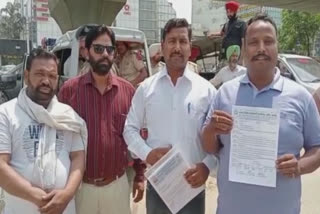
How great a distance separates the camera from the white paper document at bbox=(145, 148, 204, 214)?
8.54 ft

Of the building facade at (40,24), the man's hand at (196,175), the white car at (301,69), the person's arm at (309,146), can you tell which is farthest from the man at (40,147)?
the building facade at (40,24)

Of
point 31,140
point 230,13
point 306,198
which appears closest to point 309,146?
point 31,140

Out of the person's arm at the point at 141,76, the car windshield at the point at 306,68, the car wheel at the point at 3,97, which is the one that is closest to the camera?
the person's arm at the point at 141,76

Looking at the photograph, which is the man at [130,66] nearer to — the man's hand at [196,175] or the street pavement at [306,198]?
the street pavement at [306,198]

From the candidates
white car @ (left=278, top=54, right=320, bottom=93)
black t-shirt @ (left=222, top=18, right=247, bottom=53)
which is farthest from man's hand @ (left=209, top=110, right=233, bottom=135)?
white car @ (left=278, top=54, right=320, bottom=93)

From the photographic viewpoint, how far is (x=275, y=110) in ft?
7.45

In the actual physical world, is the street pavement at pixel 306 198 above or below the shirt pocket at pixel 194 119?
below

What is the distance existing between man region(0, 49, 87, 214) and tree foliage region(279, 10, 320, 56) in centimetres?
3105

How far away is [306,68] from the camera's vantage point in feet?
32.3

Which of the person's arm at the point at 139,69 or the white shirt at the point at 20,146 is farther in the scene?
the person's arm at the point at 139,69

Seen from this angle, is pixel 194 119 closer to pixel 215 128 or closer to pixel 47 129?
pixel 215 128

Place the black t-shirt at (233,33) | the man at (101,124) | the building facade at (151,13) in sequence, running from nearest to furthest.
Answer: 1. the man at (101,124)
2. the black t-shirt at (233,33)
3. the building facade at (151,13)

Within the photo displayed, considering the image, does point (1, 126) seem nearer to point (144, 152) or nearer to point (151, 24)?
point (144, 152)

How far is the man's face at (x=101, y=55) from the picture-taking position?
9.67ft
